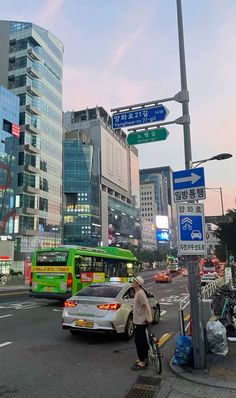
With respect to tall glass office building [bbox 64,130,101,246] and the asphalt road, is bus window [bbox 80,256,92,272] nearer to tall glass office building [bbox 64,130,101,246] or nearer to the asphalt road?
the asphalt road

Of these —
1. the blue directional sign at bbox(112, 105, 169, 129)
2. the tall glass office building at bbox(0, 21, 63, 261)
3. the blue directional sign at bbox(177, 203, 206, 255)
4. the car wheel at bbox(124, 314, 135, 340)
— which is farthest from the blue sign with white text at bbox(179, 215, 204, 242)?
the tall glass office building at bbox(0, 21, 63, 261)

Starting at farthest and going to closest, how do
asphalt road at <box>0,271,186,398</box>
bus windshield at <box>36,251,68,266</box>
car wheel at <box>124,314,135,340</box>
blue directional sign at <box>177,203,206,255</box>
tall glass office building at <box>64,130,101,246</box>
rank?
tall glass office building at <box>64,130,101,246</box>
bus windshield at <box>36,251,68,266</box>
car wheel at <box>124,314,135,340</box>
blue directional sign at <box>177,203,206,255</box>
asphalt road at <box>0,271,186,398</box>

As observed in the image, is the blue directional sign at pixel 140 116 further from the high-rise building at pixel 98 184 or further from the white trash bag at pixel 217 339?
the high-rise building at pixel 98 184

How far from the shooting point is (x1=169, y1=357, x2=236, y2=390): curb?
6.01 m

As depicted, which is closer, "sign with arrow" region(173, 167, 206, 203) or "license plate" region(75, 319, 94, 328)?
"sign with arrow" region(173, 167, 206, 203)

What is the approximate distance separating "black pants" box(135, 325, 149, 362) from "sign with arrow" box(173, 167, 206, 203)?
8.81ft

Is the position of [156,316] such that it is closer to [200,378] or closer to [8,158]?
[200,378]

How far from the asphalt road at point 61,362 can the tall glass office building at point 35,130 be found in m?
75.2

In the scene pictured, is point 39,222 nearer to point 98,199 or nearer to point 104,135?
point 98,199

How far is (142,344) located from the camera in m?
7.16

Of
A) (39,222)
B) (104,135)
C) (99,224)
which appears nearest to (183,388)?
(39,222)

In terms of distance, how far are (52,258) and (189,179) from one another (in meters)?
12.9

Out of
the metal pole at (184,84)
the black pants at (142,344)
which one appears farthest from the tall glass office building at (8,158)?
the black pants at (142,344)

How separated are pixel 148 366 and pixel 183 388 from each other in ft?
4.59
